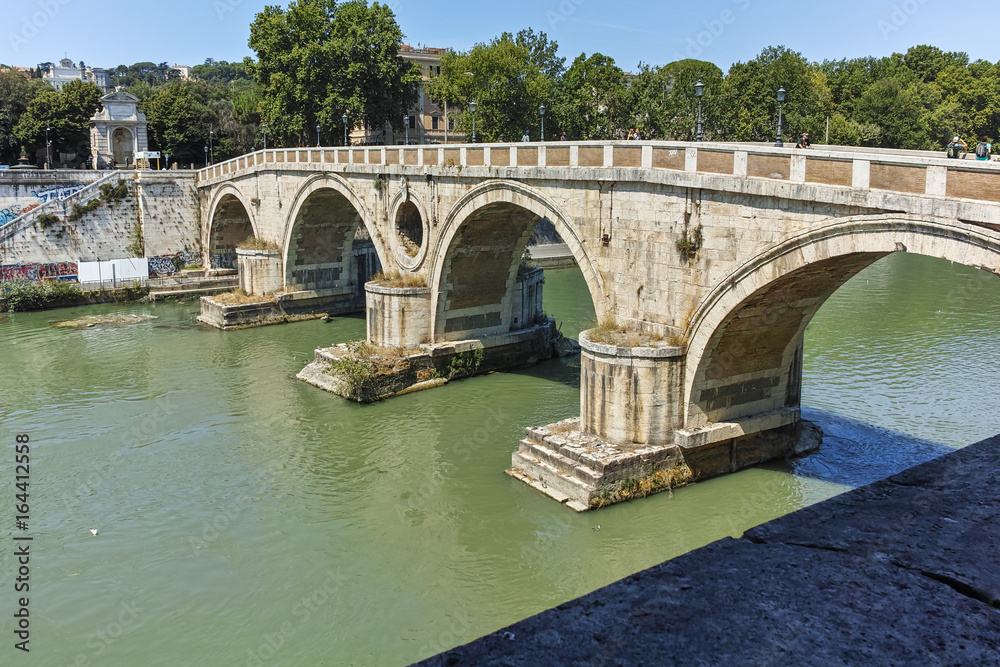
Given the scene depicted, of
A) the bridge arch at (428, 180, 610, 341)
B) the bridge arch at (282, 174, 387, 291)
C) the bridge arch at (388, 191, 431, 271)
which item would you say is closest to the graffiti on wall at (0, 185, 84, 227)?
the bridge arch at (282, 174, 387, 291)

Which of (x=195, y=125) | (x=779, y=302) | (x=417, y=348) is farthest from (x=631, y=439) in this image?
(x=195, y=125)

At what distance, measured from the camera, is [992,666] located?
2.57 meters

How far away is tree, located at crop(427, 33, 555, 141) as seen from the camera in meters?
37.8

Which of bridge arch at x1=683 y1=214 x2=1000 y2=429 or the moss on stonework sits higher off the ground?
bridge arch at x1=683 y1=214 x2=1000 y2=429

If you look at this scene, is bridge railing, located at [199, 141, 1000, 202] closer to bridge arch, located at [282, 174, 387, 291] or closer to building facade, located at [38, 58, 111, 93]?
bridge arch, located at [282, 174, 387, 291]

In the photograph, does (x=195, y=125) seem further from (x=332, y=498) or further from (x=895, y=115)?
(x=332, y=498)

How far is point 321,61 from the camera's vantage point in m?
35.9

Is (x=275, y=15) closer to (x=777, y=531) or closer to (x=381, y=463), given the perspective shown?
(x=381, y=463)

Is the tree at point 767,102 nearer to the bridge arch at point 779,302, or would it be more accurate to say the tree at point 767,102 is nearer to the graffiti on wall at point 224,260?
the graffiti on wall at point 224,260

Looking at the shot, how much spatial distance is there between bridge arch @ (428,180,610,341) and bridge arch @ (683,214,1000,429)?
5.48 m

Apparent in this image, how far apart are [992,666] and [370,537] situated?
9141 mm

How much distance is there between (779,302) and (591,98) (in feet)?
98.7

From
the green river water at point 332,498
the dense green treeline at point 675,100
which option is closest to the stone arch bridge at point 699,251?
the green river water at point 332,498

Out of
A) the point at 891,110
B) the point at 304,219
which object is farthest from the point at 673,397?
the point at 891,110
